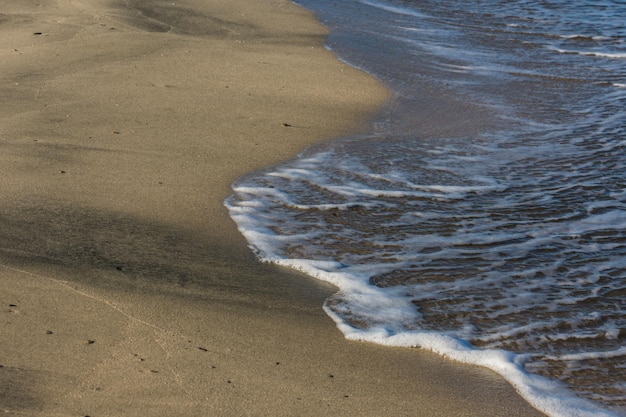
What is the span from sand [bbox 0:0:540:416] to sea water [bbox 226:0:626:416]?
0.58 feet

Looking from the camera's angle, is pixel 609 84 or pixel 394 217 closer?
pixel 394 217

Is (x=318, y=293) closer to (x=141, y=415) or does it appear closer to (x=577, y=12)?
(x=141, y=415)

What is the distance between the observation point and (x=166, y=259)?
13.5 ft

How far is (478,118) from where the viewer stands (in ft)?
23.4

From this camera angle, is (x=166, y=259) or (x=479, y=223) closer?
(x=166, y=259)

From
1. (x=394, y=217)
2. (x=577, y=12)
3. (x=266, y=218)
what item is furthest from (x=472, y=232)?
(x=577, y=12)

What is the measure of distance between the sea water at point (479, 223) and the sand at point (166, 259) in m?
0.18

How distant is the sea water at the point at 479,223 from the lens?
11.8 ft

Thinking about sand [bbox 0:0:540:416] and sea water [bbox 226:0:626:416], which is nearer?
sand [bbox 0:0:540:416]

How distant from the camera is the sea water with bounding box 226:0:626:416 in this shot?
3.59 m

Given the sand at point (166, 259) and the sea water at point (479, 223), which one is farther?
the sea water at point (479, 223)

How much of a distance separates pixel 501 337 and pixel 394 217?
138 centimetres

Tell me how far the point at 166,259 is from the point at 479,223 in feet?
6.02

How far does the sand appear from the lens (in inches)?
120
